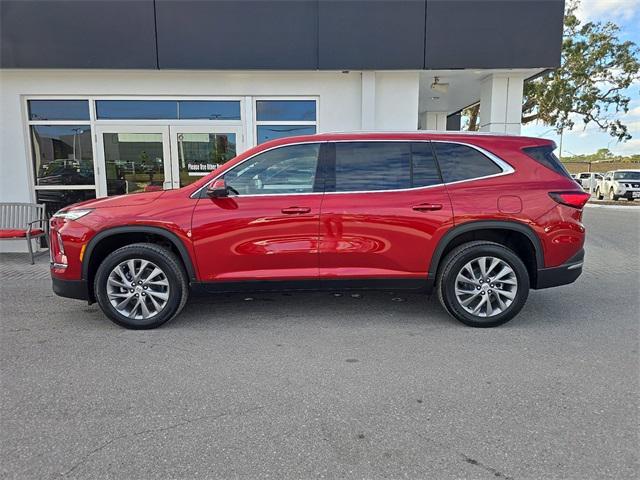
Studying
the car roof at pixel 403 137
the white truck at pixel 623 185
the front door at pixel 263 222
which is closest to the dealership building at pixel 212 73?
the car roof at pixel 403 137

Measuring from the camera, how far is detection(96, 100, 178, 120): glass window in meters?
7.95

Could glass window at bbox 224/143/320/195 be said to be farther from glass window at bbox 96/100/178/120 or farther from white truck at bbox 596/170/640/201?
white truck at bbox 596/170/640/201

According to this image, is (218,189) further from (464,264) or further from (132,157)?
(132,157)

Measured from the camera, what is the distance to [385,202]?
13.7ft

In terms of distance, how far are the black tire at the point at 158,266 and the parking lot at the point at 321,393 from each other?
0.16 m

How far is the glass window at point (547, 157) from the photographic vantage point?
4.25 m

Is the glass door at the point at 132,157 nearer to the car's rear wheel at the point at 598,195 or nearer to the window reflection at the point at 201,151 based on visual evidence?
the window reflection at the point at 201,151

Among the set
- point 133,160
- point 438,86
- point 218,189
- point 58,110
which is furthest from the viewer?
point 438,86

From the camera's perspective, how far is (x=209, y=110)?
8.07m

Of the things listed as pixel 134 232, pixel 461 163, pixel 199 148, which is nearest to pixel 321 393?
pixel 134 232

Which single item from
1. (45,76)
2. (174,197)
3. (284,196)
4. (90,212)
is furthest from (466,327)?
(45,76)

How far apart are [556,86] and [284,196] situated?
66.7 feet

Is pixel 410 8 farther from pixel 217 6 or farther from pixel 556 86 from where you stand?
pixel 556 86

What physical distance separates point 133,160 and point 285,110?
3.06 meters
